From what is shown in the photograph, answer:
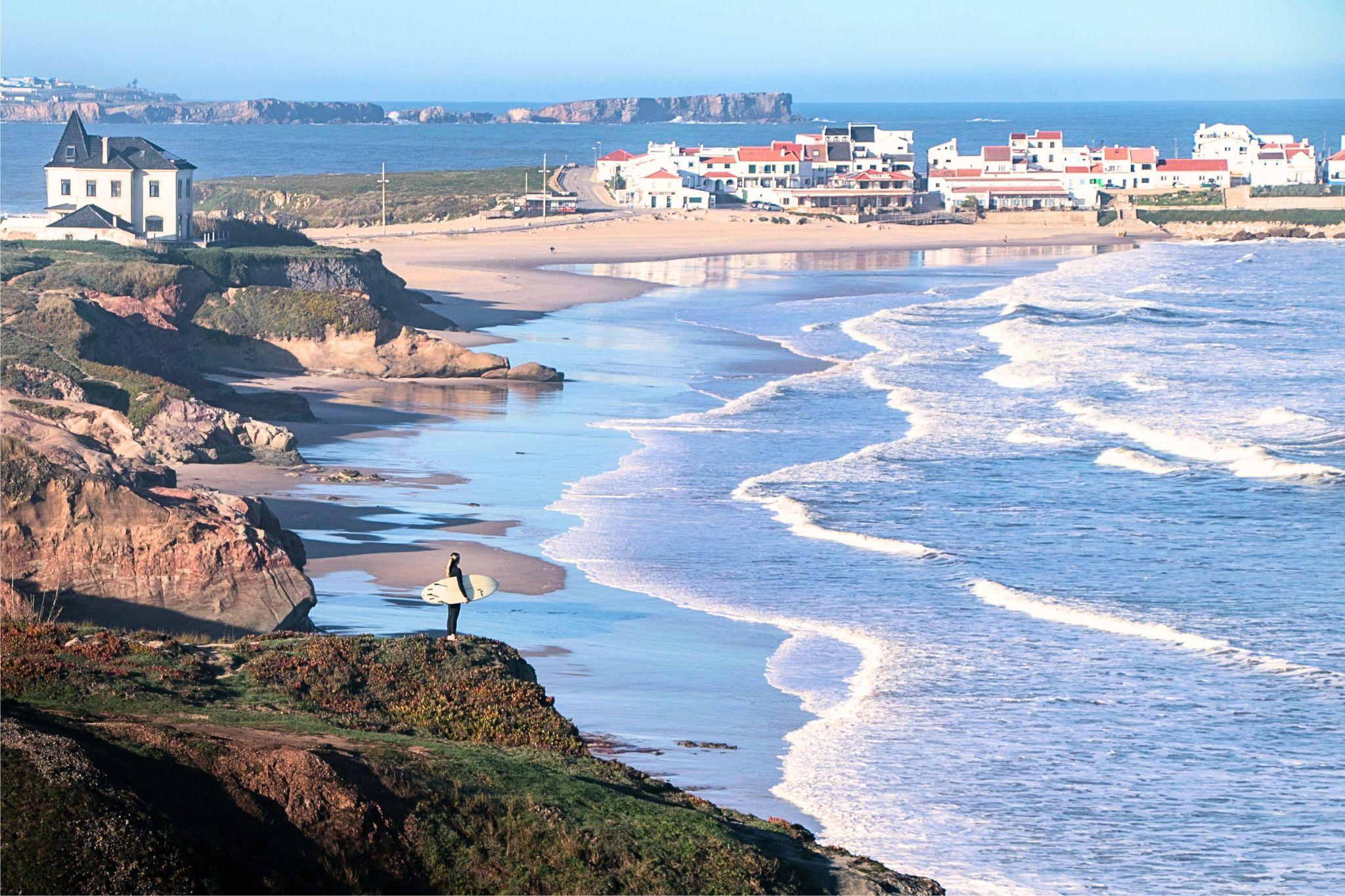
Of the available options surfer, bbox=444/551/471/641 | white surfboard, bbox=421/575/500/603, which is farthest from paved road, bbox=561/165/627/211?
white surfboard, bbox=421/575/500/603

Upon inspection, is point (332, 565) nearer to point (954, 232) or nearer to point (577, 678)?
point (577, 678)

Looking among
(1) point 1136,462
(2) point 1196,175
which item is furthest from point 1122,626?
(2) point 1196,175

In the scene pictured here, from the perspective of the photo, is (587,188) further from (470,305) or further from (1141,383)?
(1141,383)

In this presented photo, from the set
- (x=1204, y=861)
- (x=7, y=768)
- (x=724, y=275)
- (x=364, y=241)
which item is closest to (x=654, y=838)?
(x=7, y=768)

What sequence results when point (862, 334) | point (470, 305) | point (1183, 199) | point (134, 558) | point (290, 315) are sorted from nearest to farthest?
1. point (134, 558)
2. point (290, 315)
3. point (862, 334)
4. point (470, 305)
5. point (1183, 199)

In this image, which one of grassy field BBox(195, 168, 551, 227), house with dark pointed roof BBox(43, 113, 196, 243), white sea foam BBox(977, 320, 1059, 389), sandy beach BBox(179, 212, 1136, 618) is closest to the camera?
sandy beach BBox(179, 212, 1136, 618)

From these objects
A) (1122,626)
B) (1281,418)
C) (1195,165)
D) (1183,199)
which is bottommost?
(1122,626)

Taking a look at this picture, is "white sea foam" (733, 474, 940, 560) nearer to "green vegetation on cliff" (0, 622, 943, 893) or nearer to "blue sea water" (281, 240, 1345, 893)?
"blue sea water" (281, 240, 1345, 893)
